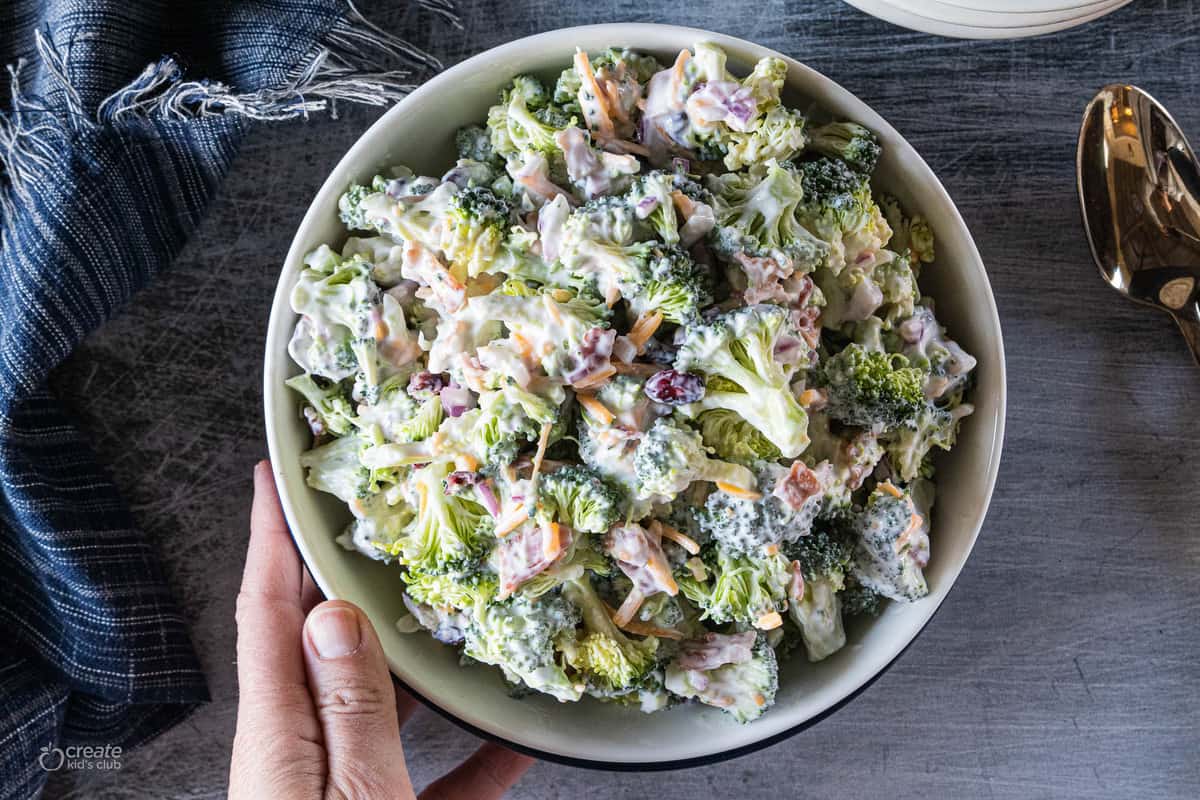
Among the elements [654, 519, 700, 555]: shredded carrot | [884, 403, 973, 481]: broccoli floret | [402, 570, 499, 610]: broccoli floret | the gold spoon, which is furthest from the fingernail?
the gold spoon

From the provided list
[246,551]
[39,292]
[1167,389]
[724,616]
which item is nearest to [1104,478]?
[1167,389]

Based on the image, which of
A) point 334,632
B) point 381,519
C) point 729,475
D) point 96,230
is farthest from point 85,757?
point 729,475

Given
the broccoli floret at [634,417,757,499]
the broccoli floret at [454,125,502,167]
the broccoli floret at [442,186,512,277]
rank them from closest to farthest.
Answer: the broccoli floret at [634,417,757,499] → the broccoli floret at [442,186,512,277] → the broccoli floret at [454,125,502,167]

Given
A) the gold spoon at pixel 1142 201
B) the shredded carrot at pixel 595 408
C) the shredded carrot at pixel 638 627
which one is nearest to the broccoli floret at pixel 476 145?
the shredded carrot at pixel 595 408

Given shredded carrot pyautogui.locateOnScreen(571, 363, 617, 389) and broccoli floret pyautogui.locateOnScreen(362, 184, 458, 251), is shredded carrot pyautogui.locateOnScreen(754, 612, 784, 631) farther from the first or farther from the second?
broccoli floret pyautogui.locateOnScreen(362, 184, 458, 251)

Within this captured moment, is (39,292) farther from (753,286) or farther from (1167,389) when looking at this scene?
(1167,389)
